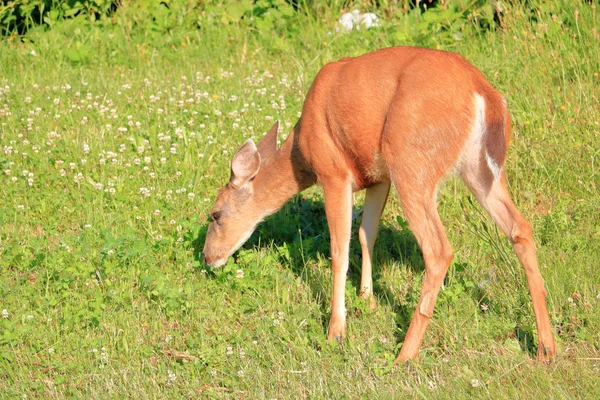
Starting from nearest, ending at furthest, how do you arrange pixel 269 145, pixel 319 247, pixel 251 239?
pixel 269 145
pixel 319 247
pixel 251 239

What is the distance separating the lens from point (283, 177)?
6020 mm

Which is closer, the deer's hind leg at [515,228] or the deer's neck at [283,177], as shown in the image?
the deer's hind leg at [515,228]

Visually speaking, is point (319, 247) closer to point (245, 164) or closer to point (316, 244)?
point (316, 244)

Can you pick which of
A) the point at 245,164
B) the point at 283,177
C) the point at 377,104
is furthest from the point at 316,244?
the point at 377,104

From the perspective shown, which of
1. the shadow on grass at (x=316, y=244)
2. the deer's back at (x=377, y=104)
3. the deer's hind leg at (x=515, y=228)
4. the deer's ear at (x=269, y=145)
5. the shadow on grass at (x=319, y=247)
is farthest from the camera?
the deer's ear at (x=269, y=145)

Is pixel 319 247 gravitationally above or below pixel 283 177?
below

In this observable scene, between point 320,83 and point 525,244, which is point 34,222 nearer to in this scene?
point 320,83

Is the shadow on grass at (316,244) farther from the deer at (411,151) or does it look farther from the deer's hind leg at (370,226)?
the deer at (411,151)

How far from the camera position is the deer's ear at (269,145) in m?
6.15

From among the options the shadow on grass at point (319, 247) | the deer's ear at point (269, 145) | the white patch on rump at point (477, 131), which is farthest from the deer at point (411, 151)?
the shadow on grass at point (319, 247)

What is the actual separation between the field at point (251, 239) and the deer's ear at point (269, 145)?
64 centimetres

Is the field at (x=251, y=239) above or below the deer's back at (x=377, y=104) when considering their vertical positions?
below

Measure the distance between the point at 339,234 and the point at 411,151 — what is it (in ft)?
2.67

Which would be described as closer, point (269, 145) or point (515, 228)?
point (515, 228)
